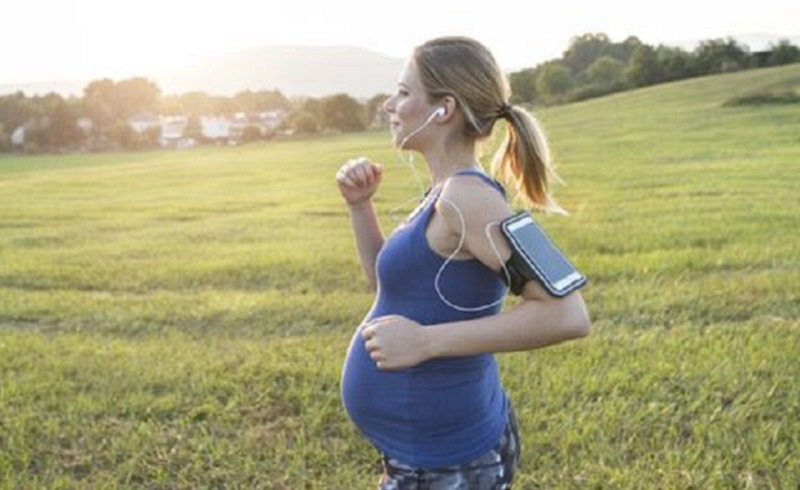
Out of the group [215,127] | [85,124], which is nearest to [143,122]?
[85,124]

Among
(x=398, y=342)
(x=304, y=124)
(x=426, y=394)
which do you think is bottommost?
(x=304, y=124)

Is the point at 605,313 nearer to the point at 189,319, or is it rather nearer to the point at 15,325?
the point at 189,319

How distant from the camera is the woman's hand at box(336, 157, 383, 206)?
2.42 metres

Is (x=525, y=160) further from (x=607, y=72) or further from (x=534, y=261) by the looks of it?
(x=607, y=72)

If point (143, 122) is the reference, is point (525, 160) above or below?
above

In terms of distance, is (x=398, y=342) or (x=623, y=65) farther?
(x=623, y=65)

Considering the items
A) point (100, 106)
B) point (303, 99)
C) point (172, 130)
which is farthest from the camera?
point (303, 99)

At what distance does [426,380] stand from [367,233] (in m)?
0.54

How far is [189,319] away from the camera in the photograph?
6.80 metres

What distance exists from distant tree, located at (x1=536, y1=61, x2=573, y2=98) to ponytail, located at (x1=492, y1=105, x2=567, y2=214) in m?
42.2

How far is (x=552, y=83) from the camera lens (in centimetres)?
4406

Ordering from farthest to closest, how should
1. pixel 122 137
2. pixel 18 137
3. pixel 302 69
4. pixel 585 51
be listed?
pixel 302 69 → pixel 585 51 → pixel 122 137 → pixel 18 137

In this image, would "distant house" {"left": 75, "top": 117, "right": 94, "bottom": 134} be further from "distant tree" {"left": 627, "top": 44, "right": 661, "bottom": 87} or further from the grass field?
"distant tree" {"left": 627, "top": 44, "right": 661, "bottom": 87}

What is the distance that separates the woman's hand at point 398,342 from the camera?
1984 mm
